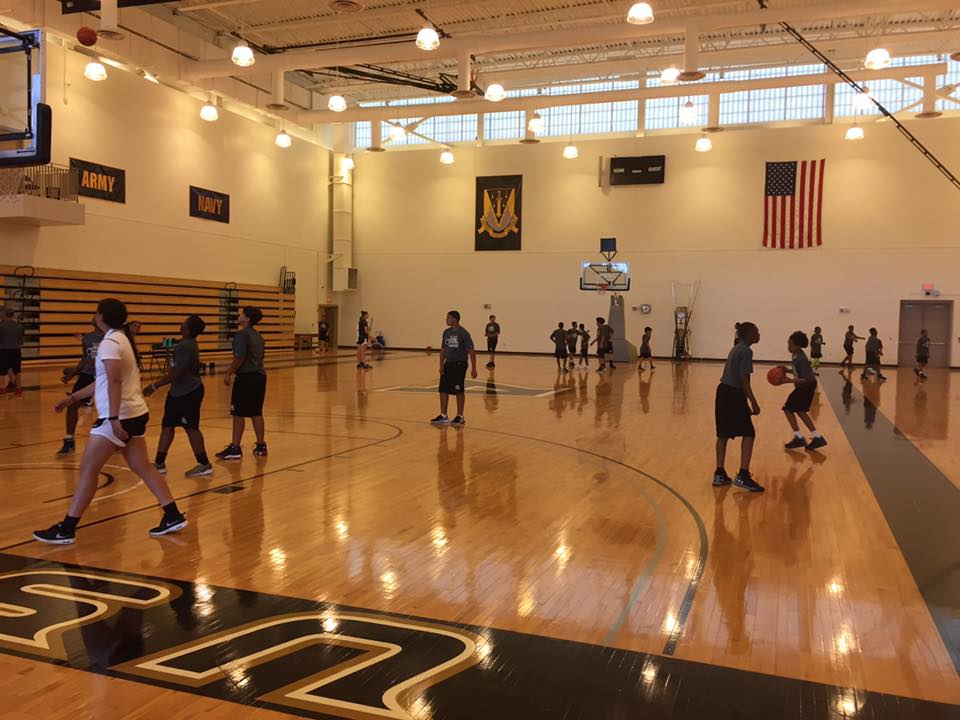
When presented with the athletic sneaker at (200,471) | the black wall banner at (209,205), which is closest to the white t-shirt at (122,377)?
the athletic sneaker at (200,471)

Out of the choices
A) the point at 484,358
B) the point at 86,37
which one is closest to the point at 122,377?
the point at 86,37

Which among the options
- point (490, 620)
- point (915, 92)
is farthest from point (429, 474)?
point (915, 92)

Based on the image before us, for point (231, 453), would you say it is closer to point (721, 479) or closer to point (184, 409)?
point (184, 409)

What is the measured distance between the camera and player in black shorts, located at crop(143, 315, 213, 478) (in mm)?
7137

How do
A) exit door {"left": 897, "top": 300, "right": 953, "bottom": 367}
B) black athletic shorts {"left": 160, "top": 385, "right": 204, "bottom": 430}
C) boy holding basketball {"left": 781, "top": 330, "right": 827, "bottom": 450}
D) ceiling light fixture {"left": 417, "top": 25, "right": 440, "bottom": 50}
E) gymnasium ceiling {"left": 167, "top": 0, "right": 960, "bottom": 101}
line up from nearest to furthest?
1. black athletic shorts {"left": 160, "top": 385, "right": 204, "bottom": 430}
2. boy holding basketball {"left": 781, "top": 330, "right": 827, "bottom": 450}
3. ceiling light fixture {"left": 417, "top": 25, "right": 440, "bottom": 50}
4. gymnasium ceiling {"left": 167, "top": 0, "right": 960, "bottom": 101}
5. exit door {"left": 897, "top": 300, "right": 953, "bottom": 367}

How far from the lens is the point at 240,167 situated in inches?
1022

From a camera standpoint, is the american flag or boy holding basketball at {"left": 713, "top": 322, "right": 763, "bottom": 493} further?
the american flag

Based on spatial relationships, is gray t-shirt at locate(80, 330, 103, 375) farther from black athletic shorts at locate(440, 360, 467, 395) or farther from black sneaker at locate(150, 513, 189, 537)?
black athletic shorts at locate(440, 360, 467, 395)

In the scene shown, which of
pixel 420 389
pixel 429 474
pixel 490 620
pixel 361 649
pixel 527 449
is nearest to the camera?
pixel 361 649

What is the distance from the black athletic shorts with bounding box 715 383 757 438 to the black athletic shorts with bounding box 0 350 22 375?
11424 millimetres

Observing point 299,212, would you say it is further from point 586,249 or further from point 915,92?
point 915,92

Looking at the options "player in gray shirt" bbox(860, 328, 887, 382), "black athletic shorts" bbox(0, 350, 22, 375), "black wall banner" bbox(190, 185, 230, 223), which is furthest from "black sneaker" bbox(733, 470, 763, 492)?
"black wall banner" bbox(190, 185, 230, 223)

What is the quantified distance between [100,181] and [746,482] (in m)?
19.3

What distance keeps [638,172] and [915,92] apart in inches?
359
